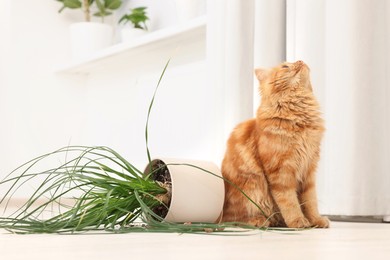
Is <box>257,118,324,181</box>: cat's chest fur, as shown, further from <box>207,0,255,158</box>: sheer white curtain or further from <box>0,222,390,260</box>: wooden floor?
<box>207,0,255,158</box>: sheer white curtain

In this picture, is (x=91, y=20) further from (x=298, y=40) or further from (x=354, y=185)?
(x=354, y=185)

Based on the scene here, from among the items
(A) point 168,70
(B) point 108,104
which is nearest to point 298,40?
(A) point 168,70

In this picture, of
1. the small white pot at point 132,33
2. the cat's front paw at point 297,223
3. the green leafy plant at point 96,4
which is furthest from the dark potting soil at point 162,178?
the green leafy plant at point 96,4

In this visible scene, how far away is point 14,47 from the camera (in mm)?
3246

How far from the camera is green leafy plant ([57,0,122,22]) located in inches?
123

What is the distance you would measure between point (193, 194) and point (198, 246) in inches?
13.8

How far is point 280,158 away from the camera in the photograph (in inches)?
46.4

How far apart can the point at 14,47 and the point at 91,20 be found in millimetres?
426

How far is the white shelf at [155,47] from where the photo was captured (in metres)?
2.43

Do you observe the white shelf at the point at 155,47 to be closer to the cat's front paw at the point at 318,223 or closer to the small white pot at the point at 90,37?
the small white pot at the point at 90,37

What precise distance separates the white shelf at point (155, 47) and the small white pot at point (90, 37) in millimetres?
67

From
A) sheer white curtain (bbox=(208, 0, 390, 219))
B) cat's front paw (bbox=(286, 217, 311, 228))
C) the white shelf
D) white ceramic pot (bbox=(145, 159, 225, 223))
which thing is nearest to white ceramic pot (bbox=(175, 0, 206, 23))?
the white shelf

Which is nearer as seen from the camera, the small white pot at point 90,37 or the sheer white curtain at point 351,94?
the sheer white curtain at point 351,94

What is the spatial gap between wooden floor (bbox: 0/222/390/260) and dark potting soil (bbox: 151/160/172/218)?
17cm
